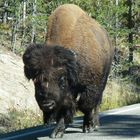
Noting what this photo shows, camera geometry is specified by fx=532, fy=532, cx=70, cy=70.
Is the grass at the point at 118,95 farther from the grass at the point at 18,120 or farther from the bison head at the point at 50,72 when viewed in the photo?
the bison head at the point at 50,72

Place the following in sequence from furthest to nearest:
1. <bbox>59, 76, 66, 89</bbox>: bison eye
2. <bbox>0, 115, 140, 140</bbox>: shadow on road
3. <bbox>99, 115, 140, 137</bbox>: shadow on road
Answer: <bbox>99, 115, 140, 137</bbox>: shadow on road, <bbox>0, 115, 140, 140</bbox>: shadow on road, <bbox>59, 76, 66, 89</bbox>: bison eye

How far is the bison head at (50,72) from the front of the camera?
23.3 feet

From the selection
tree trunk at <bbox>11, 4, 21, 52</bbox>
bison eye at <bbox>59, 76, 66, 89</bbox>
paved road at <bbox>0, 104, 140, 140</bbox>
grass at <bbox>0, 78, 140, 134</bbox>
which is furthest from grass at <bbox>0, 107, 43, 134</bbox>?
tree trunk at <bbox>11, 4, 21, 52</bbox>

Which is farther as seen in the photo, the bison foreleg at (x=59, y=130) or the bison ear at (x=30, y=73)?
the bison foreleg at (x=59, y=130)

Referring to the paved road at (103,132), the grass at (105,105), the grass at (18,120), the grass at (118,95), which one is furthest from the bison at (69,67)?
the grass at (118,95)

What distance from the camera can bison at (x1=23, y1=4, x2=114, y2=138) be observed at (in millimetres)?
7293

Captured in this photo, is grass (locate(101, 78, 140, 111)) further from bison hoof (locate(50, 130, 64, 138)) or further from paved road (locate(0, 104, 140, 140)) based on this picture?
bison hoof (locate(50, 130, 64, 138))

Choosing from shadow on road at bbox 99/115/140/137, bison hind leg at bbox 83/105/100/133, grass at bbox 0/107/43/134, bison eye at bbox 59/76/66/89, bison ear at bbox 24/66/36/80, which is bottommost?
grass at bbox 0/107/43/134

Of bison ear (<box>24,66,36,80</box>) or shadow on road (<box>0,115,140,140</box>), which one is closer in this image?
bison ear (<box>24,66,36,80</box>)

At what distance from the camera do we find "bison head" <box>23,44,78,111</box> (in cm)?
711

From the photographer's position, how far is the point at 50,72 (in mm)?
7320

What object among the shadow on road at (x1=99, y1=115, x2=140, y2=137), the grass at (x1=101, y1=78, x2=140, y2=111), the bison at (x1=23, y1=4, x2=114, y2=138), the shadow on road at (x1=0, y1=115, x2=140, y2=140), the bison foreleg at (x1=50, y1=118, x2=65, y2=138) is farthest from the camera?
the grass at (x1=101, y1=78, x2=140, y2=111)

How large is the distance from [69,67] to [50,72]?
0.34m

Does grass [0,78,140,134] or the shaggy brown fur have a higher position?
the shaggy brown fur
